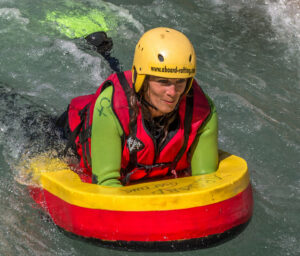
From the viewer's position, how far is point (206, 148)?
347 centimetres

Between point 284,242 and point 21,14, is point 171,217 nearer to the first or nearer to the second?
point 284,242

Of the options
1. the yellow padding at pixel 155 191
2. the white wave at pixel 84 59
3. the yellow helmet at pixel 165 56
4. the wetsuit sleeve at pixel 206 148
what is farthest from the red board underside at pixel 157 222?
the white wave at pixel 84 59

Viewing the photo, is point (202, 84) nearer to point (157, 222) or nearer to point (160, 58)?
point (160, 58)

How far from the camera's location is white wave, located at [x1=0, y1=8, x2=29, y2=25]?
259 inches

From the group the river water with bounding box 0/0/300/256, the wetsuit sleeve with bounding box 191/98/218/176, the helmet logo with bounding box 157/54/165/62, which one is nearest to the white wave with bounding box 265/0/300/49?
the river water with bounding box 0/0/300/256

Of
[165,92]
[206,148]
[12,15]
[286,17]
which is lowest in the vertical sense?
[12,15]

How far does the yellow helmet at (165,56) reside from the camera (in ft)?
10.1

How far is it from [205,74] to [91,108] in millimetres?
2888

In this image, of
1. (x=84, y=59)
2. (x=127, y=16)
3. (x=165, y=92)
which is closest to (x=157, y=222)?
(x=165, y=92)

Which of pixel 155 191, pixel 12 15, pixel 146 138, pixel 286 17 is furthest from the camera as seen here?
pixel 286 17

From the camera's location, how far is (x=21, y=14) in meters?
6.69

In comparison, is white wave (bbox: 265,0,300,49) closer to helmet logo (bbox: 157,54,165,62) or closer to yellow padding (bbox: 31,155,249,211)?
yellow padding (bbox: 31,155,249,211)

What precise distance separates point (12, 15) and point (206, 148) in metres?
4.03

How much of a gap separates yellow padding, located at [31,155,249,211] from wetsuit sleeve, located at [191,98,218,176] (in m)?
0.08
